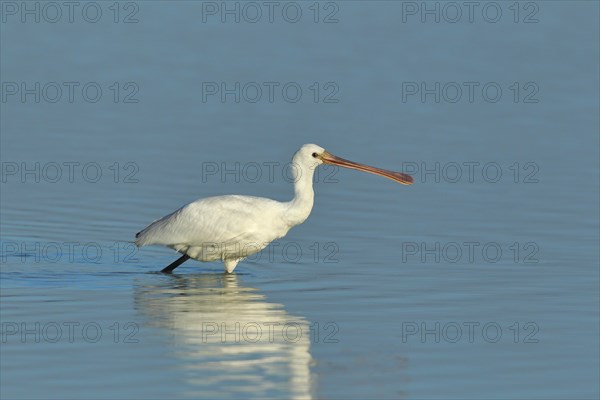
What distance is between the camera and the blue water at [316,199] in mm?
14008

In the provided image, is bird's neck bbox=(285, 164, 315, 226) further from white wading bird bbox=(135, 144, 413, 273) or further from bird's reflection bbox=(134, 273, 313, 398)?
bird's reflection bbox=(134, 273, 313, 398)

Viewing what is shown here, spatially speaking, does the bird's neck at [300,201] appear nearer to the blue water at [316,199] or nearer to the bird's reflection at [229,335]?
the blue water at [316,199]

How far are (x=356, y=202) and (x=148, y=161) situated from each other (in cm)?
372

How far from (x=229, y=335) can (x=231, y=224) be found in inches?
142

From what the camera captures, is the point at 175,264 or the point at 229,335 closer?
the point at 229,335

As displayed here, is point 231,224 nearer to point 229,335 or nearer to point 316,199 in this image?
point 229,335

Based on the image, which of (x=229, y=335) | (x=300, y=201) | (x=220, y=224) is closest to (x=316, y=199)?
(x=300, y=201)

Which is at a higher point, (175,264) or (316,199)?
(316,199)

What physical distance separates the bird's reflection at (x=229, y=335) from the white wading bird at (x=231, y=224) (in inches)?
11.7

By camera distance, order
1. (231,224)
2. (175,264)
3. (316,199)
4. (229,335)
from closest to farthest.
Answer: (229,335)
(231,224)
(175,264)
(316,199)

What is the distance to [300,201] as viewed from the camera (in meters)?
18.7

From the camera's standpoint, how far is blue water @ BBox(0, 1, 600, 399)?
14.0 metres

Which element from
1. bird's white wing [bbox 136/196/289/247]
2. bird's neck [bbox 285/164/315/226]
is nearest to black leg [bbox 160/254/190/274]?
bird's white wing [bbox 136/196/289/247]

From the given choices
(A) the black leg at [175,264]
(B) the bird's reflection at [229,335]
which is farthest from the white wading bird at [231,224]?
(B) the bird's reflection at [229,335]
